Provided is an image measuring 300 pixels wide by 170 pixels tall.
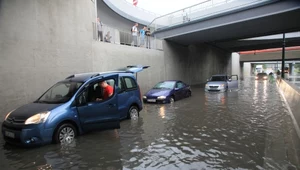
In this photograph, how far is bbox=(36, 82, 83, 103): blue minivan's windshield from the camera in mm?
5741

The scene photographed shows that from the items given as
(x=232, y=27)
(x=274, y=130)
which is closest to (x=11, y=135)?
(x=274, y=130)

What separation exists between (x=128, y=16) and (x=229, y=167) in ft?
64.5

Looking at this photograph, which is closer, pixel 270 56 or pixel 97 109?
pixel 97 109

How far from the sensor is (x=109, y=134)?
6426 mm

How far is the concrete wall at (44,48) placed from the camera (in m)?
8.00

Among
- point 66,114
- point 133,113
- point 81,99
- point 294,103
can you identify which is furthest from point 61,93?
point 294,103

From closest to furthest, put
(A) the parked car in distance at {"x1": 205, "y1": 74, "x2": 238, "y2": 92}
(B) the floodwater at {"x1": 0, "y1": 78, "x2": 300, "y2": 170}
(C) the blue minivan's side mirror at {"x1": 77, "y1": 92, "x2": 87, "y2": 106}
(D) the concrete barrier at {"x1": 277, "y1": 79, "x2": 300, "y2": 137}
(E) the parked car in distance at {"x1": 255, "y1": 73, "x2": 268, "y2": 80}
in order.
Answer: (B) the floodwater at {"x1": 0, "y1": 78, "x2": 300, "y2": 170}
(C) the blue minivan's side mirror at {"x1": 77, "y1": 92, "x2": 87, "y2": 106}
(D) the concrete barrier at {"x1": 277, "y1": 79, "x2": 300, "y2": 137}
(A) the parked car in distance at {"x1": 205, "y1": 74, "x2": 238, "y2": 92}
(E) the parked car in distance at {"x1": 255, "y1": 73, "x2": 268, "y2": 80}

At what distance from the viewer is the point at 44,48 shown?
30.2 ft

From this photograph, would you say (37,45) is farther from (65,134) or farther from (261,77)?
(261,77)

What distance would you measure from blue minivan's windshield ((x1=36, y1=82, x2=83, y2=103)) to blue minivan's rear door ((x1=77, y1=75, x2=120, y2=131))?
0.30 metres

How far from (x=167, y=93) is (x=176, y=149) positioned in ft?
23.2

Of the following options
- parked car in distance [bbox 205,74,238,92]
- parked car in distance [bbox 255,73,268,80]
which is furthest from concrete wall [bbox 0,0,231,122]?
parked car in distance [bbox 255,73,268,80]

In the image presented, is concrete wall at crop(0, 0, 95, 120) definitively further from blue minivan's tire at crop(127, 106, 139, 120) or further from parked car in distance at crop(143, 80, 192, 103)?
blue minivan's tire at crop(127, 106, 139, 120)

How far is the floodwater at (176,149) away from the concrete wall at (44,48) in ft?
10.2
